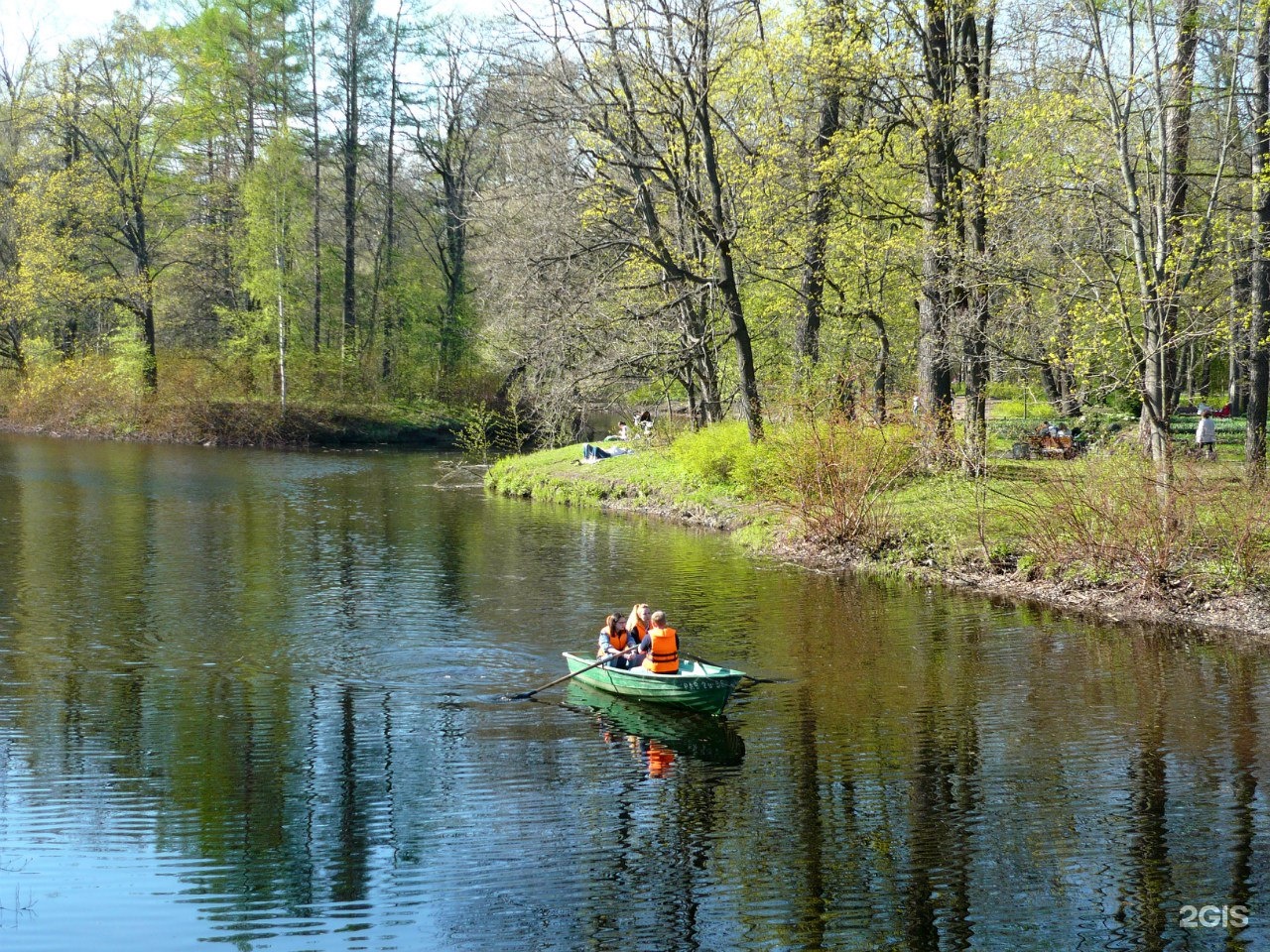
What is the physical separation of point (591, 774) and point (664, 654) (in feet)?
7.86

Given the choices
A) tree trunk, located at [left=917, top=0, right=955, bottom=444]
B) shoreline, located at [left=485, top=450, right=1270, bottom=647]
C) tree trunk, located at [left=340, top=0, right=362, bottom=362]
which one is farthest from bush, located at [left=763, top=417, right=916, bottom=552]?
tree trunk, located at [left=340, top=0, right=362, bottom=362]

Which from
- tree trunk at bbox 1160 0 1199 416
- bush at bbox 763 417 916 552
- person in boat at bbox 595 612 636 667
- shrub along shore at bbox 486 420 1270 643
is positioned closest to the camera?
person in boat at bbox 595 612 636 667

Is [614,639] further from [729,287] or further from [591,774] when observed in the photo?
[729,287]

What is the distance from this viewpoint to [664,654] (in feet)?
41.9

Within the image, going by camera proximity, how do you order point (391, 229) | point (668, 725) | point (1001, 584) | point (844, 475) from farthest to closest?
point (391, 229), point (844, 475), point (1001, 584), point (668, 725)

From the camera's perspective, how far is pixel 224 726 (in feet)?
38.3

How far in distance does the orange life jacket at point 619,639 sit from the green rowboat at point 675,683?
377 mm

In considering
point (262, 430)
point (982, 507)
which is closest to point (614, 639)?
point (982, 507)

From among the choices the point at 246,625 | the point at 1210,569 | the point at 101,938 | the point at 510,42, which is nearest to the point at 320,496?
the point at 510,42

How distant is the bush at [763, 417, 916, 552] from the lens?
20.6 meters

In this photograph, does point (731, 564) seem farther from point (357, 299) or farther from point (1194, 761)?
point (357, 299)

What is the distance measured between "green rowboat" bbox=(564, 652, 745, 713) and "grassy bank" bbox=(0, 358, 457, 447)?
1354 inches

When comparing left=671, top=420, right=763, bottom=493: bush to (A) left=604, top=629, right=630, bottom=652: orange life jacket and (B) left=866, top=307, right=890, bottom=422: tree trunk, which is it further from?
(A) left=604, top=629, right=630, bottom=652: orange life jacket

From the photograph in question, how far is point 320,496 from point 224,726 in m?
19.3
